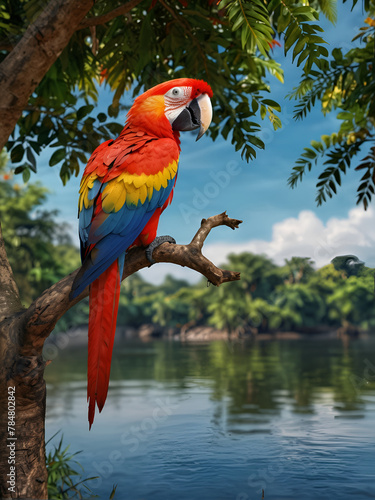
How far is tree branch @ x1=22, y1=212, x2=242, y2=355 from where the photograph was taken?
179 cm

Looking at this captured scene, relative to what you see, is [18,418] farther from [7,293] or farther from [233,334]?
[233,334]

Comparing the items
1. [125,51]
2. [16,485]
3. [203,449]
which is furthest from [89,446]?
[125,51]

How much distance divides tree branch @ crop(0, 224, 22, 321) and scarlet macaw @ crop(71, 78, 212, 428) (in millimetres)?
515

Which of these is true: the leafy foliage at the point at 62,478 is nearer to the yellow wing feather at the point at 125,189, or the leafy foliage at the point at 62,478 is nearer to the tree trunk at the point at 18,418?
the tree trunk at the point at 18,418

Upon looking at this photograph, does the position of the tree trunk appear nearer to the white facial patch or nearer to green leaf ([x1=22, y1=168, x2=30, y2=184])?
the white facial patch

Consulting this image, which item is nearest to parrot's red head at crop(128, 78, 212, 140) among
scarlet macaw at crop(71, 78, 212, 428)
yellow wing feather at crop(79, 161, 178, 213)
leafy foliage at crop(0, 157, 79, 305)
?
scarlet macaw at crop(71, 78, 212, 428)

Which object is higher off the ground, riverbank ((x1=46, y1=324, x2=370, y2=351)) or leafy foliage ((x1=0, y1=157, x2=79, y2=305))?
leafy foliage ((x1=0, y1=157, x2=79, y2=305))

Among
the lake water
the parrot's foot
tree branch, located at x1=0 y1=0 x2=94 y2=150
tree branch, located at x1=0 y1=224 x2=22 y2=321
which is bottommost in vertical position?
the lake water

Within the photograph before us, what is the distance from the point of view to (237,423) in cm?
531

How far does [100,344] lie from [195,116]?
3.38 ft

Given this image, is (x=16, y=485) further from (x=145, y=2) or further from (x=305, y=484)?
(x=145, y=2)

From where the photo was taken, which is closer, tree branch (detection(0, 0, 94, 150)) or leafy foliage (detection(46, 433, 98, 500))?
tree branch (detection(0, 0, 94, 150))

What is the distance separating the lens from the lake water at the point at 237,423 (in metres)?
3.46

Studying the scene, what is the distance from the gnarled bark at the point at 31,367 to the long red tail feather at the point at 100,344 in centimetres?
24
